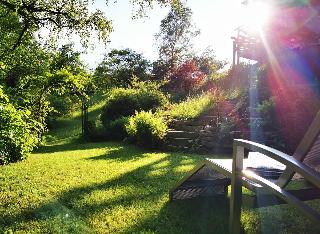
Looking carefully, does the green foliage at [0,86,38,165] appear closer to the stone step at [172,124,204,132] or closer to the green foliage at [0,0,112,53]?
the green foliage at [0,0,112,53]

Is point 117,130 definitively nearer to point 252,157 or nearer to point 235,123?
point 235,123

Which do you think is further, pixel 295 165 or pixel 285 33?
pixel 285 33

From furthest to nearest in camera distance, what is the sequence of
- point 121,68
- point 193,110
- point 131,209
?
point 121,68
point 193,110
point 131,209

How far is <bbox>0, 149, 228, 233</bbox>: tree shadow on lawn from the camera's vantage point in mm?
4211

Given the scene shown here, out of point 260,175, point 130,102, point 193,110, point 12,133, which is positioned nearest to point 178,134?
point 193,110

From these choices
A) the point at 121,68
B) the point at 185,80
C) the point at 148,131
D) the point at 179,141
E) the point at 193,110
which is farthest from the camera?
the point at 121,68

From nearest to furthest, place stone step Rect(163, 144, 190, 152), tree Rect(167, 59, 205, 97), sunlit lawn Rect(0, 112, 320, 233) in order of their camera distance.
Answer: sunlit lawn Rect(0, 112, 320, 233)
stone step Rect(163, 144, 190, 152)
tree Rect(167, 59, 205, 97)

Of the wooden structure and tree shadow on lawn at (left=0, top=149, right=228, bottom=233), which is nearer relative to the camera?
tree shadow on lawn at (left=0, top=149, right=228, bottom=233)

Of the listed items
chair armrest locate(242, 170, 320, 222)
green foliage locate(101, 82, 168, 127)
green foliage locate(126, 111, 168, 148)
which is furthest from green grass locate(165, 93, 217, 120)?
chair armrest locate(242, 170, 320, 222)

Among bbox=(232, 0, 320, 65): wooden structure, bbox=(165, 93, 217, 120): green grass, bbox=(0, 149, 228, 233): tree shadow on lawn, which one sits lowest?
bbox=(0, 149, 228, 233): tree shadow on lawn

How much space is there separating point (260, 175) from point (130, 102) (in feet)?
50.4

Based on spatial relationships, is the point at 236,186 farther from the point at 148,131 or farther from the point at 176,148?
the point at 148,131

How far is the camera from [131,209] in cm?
482

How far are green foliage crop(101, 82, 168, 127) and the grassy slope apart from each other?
34.5 ft
